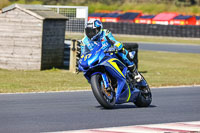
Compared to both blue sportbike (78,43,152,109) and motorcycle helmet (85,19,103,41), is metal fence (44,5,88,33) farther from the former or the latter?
motorcycle helmet (85,19,103,41)

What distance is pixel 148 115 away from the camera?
29.5 feet

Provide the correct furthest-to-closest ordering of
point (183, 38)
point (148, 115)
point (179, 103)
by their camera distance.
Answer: point (183, 38), point (179, 103), point (148, 115)

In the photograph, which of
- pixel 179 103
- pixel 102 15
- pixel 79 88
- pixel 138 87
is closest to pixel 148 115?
pixel 138 87

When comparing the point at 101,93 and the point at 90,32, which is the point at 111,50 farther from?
the point at 101,93

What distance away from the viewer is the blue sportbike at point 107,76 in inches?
347

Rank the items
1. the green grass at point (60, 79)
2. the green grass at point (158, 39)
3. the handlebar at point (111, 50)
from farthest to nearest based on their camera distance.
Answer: the green grass at point (158, 39)
the green grass at point (60, 79)
the handlebar at point (111, 50)

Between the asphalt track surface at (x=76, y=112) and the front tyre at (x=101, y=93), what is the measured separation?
0.16m

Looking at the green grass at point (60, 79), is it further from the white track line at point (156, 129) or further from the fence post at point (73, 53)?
the white track line at point (156, 129)

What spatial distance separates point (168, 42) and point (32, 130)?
37.4 m

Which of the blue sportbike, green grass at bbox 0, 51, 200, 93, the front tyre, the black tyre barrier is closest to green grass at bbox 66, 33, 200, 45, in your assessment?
the black tyre barrier

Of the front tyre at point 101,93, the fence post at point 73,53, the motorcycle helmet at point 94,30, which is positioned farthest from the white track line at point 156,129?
the fence post at point 73,53

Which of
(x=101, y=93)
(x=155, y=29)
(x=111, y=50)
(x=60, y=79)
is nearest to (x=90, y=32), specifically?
(x=111, y=50)

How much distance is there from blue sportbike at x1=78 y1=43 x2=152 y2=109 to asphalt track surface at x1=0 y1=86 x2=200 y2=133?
0.26 meters

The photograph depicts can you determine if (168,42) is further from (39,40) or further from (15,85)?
(15,85)
